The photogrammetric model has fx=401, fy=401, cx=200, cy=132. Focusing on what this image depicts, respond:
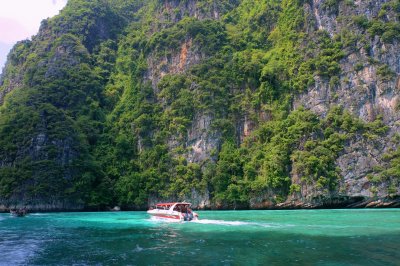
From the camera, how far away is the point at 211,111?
64062 millimetres

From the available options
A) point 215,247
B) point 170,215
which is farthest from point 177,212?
point 215,247

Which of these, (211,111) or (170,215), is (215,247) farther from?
(211,111)

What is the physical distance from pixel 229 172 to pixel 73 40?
46703mm

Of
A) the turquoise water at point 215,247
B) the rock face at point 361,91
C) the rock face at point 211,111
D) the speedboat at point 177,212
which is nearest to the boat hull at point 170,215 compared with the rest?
the speedboat at point 177,212

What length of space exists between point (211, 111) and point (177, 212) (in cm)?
3234

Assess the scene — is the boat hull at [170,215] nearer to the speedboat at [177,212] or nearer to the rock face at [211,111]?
the speedboat at [177,212]

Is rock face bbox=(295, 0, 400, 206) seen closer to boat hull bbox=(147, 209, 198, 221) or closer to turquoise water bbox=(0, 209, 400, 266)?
boat hull bbox=(147, 209, 198, 221)

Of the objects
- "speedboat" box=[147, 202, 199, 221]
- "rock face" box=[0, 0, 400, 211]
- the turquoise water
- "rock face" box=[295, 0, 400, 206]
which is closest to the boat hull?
"speedboat" box=[147, 202, 199, 221]

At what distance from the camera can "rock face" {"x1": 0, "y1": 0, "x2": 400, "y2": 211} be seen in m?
53.7

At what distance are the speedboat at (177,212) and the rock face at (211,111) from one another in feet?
66.7

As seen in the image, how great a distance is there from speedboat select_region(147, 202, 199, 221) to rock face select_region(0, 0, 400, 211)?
66.7 ft

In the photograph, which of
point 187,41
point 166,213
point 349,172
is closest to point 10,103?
point 187,41

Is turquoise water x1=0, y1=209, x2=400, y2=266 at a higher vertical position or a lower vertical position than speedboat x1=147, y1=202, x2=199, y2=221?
lower

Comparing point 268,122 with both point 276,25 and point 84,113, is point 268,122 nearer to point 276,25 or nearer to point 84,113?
point 276,25
